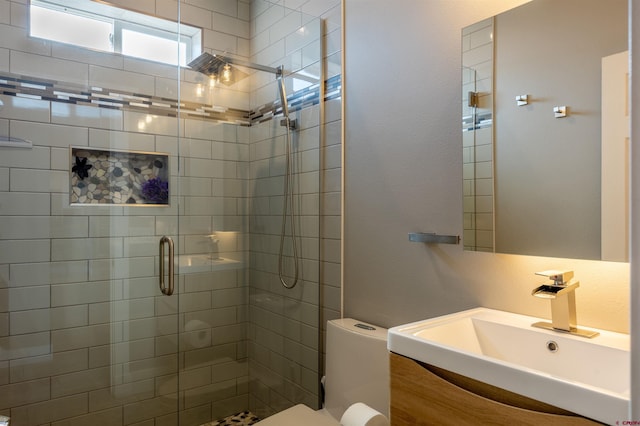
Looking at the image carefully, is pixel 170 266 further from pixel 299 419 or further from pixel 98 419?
pixel 299 419

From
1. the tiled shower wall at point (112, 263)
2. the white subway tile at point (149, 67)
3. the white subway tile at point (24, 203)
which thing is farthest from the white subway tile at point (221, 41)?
the white subway tile at point (24, 203)

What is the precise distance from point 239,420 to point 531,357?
1814mm

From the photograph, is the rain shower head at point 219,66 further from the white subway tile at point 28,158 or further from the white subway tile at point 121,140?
the white subway tile at point 28,158

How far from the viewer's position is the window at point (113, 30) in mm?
2213

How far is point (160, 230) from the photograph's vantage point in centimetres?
240

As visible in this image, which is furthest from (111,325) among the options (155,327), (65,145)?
(65,145)

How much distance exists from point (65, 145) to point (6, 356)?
1131 millimetres

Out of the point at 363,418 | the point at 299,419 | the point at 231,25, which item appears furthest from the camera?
the point at 231,25

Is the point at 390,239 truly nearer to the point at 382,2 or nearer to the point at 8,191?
the point at 382,2

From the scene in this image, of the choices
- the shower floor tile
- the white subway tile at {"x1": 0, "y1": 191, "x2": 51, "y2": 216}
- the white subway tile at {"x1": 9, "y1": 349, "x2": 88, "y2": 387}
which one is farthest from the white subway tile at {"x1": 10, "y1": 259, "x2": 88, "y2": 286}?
the shower floor tile

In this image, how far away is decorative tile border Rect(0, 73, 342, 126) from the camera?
2172 mm

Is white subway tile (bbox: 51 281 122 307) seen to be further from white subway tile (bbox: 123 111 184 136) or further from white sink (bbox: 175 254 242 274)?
white subway tile (bbox: 123 111 184 136)

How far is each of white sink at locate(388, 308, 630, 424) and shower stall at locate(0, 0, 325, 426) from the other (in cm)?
109

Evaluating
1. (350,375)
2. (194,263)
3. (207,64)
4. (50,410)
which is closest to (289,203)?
(194,263)
